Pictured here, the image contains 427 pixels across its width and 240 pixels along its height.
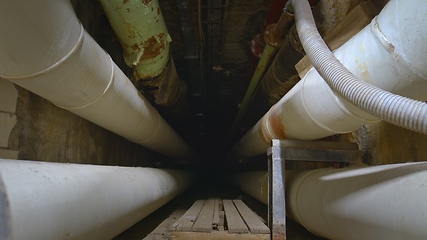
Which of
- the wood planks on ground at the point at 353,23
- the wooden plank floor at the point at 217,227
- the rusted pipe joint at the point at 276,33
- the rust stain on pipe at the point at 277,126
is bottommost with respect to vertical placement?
the wooden plank floor at the point at 217,227

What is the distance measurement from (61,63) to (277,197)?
3.70 ft

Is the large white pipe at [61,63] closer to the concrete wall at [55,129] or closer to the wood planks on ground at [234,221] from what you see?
the concrete wall at [55,129]

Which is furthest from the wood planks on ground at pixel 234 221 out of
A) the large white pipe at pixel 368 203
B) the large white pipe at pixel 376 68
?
the large white pipe at pixel 376 68

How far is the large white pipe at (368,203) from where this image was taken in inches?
27.6

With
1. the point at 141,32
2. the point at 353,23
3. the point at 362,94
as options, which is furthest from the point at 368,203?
the point at 141,32

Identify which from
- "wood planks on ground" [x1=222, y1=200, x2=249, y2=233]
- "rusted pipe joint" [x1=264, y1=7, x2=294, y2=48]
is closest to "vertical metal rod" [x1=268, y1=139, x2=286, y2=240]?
"wood planks on ground" [x1=222, y1=200, x2=249, y2=233]

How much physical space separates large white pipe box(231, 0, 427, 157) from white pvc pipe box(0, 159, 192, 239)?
84 cm

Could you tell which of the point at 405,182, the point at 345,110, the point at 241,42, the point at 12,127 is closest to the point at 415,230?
the point at 405,182

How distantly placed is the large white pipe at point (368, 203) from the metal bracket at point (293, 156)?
0.36 ft

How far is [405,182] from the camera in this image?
752 millimetres

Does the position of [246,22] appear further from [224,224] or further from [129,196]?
[129,196]

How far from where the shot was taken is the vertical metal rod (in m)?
1.43

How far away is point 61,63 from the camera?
40.8 inches

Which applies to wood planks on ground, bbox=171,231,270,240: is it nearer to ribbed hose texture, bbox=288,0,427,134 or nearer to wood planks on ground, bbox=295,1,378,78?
ribbed hose texture, bbox=288,0,427,134
